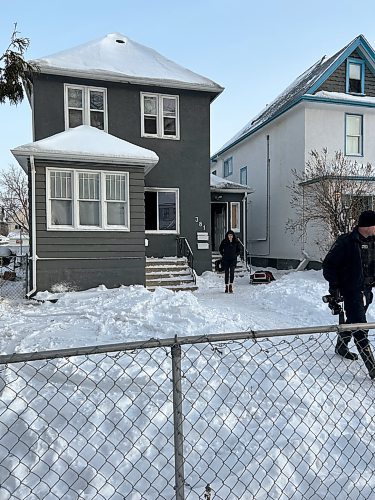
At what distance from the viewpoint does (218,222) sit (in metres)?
17.1

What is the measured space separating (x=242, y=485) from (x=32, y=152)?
9471 millimetres

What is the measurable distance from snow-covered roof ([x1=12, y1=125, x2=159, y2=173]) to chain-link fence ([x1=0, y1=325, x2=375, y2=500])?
743 cm

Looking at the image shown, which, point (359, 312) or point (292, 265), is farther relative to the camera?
point (292, 265)

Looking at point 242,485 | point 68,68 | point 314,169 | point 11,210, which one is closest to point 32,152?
point 68,68

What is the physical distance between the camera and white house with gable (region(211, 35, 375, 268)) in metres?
15.1

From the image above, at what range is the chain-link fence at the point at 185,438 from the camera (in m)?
2.35

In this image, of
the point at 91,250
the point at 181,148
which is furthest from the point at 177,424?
the point at 181,148

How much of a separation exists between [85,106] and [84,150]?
146 inches

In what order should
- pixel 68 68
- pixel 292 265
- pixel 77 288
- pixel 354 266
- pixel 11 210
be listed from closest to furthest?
pixel 354 266 < pixel 77 288 < pixel 68 68 < pixel 292 265 < pixel 11 210

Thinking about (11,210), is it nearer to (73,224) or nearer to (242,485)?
(73,224)

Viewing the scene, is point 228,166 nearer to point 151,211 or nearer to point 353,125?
point 353,125

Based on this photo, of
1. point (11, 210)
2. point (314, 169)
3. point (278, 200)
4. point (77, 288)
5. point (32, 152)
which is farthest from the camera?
point (11, 210)

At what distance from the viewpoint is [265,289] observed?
10.2 m

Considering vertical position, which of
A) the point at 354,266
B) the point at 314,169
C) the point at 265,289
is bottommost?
the point at 265,289
